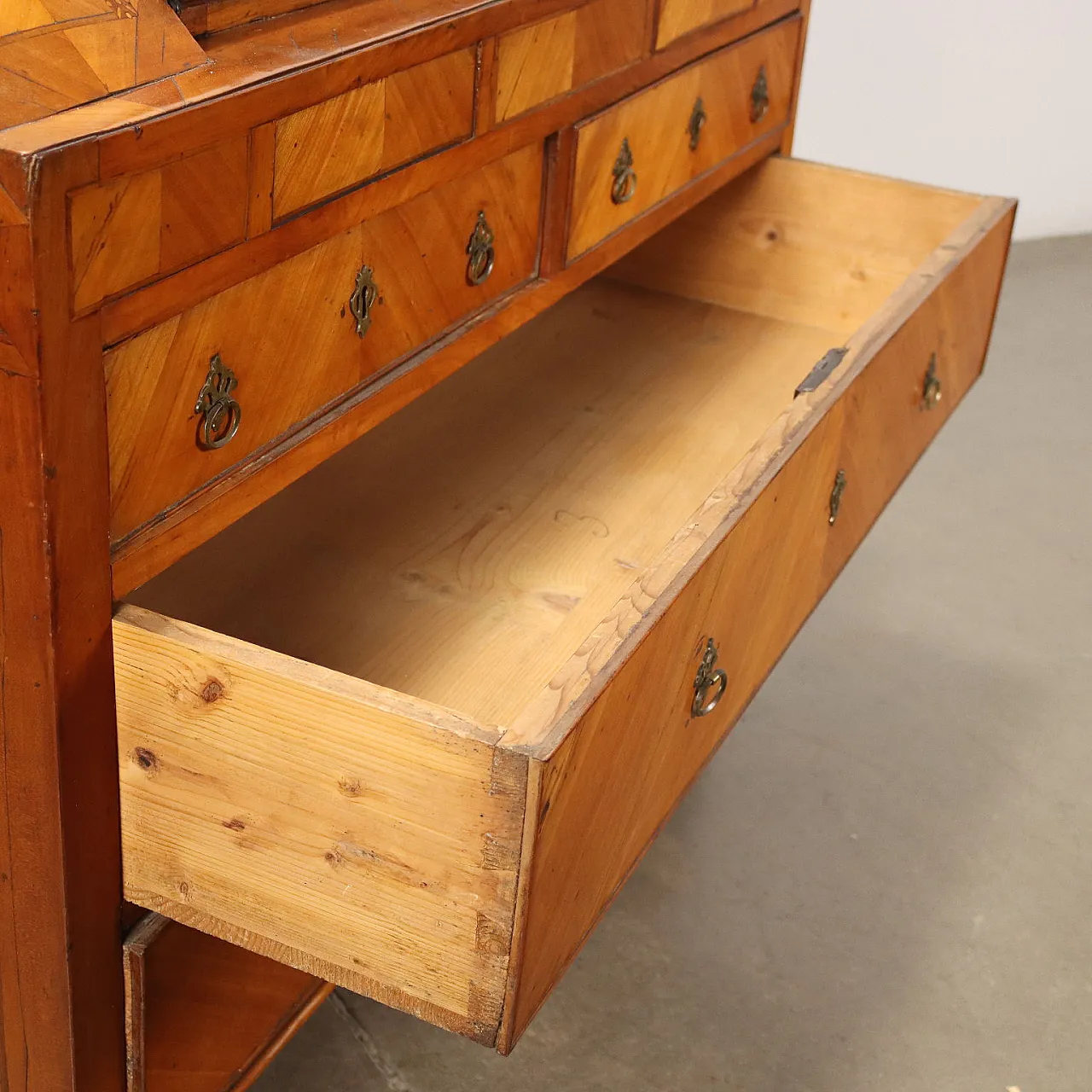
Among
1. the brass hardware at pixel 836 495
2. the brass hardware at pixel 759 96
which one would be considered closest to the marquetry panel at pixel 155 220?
the brass hardware at pixel 836 495

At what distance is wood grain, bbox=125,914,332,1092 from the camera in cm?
103

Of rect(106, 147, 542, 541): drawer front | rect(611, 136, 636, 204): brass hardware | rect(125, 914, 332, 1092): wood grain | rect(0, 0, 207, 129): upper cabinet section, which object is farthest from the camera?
rect(611, 136, 636, 204): brass hardware

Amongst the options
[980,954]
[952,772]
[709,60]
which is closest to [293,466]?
[709,60]

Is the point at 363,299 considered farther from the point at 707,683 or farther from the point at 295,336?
the point at 707,683

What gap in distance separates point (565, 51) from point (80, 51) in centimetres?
54

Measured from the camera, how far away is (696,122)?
1.60m

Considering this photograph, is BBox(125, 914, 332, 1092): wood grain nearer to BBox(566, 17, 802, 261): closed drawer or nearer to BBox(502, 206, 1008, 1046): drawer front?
BBox(502, 206, 1008, 1046): drawer front

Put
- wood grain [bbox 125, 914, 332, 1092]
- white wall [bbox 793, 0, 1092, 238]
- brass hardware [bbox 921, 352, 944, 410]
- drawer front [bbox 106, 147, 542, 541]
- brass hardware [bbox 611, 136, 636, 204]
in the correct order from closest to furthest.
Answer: drawer front [bbox 106, 147, 542, 541] → wood grain [bbox 125, 914, 332, 1092] → brass hardware [bbox 611, 136, 636, 204] → brass hardware [bbox 921, 352, 944, 410] → white wall [bbox 793, 0, 1092, 238]

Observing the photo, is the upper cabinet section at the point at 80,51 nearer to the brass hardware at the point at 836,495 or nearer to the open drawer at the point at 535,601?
the open drawer at the point at 535,601

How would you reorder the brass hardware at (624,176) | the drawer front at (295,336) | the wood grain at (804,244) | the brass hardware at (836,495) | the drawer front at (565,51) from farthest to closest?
the wood grain at (804,244)
the brass hardware at (624,176)
the brass hardware at (836,495)
the drawer front at (565,51)
the drawer front at (295,336)

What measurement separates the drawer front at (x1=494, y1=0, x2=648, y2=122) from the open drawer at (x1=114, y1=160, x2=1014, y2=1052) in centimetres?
32

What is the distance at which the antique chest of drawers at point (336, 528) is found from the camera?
0.82m

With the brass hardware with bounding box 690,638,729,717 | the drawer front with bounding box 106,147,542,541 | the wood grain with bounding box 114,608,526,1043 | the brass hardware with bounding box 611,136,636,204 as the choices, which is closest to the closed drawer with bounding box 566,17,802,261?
the brass hardware with bounding box 611,136,636,204

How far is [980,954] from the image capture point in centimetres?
166
